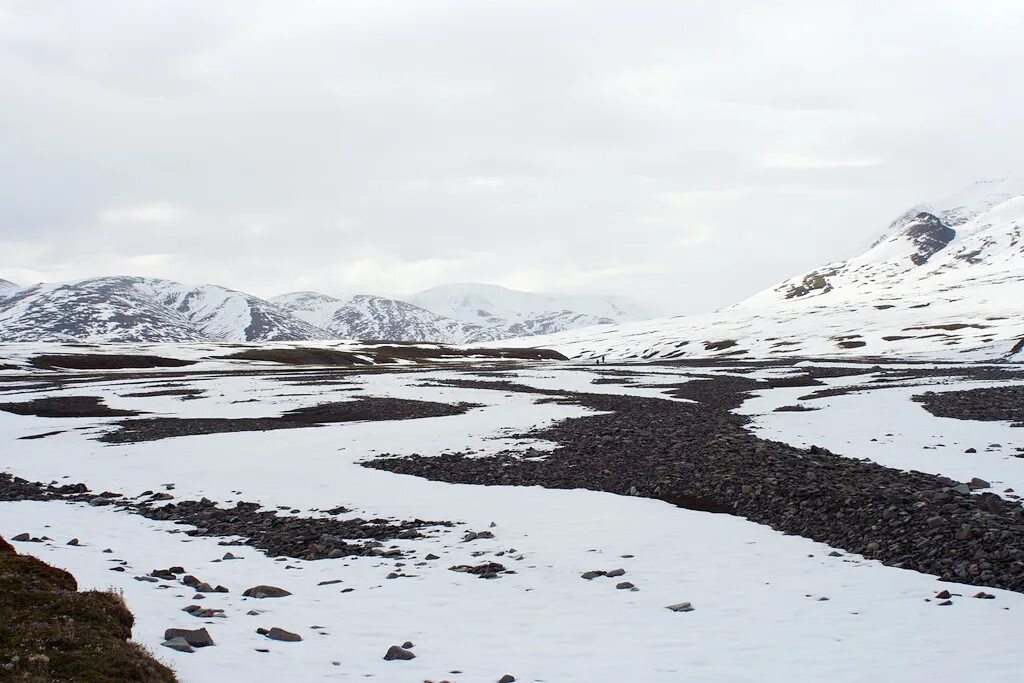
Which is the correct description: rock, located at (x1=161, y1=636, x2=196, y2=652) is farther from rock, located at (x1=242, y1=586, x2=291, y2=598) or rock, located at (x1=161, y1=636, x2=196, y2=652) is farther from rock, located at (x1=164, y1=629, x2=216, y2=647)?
rock, located at (x1=242, y1=586, x2=291, y2=598)

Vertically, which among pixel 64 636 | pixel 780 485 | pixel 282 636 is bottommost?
pixel 282 636

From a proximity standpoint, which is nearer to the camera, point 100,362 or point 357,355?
point 100,362

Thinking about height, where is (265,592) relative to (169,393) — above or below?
below

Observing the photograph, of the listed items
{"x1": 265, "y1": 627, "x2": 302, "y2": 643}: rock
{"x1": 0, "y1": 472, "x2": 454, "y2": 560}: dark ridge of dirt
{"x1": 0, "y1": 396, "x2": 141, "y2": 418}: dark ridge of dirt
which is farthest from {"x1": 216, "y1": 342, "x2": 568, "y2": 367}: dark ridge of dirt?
{"x1": 265, "y1": 627, "x2": 302, "y2": 643}: rock

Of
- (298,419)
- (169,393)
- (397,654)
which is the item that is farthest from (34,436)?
(397,654)

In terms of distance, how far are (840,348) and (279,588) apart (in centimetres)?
14675

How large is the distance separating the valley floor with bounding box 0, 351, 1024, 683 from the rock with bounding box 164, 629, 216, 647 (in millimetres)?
260

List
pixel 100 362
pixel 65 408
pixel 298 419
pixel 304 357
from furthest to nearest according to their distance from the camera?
pixel 304 357
pixel 100 362
pixel 65 408
pixel 298 419

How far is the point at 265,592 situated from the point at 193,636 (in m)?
3.11

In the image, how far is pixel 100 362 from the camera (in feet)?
392

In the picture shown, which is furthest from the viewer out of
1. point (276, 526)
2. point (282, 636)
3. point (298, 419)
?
point (298, 419)

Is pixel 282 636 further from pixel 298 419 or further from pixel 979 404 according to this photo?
pixel 979 404

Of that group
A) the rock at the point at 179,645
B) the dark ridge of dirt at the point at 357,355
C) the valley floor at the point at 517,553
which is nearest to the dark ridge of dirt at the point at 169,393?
the valley floor at the point at 517,553

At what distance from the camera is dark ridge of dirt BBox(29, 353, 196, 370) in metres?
115
